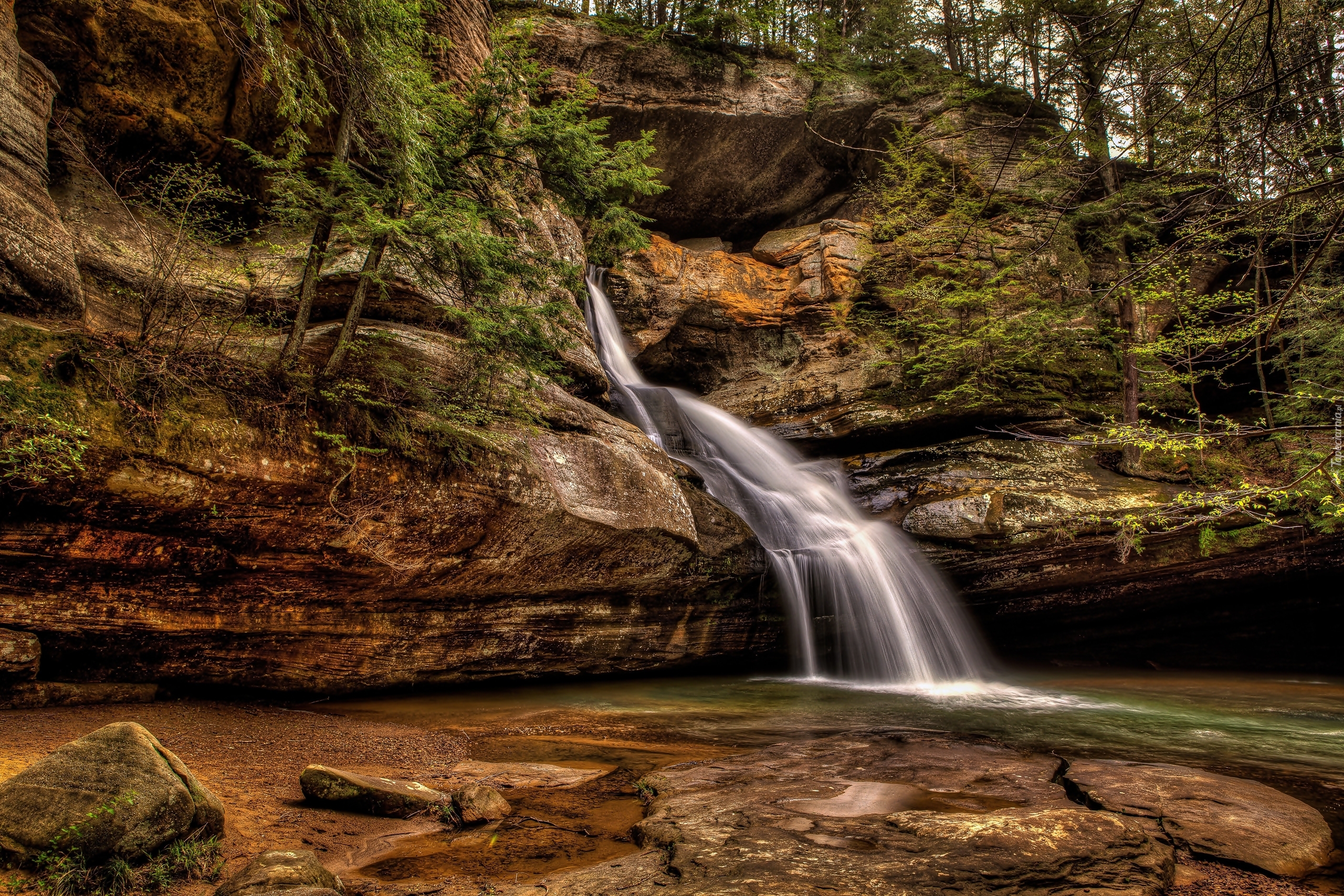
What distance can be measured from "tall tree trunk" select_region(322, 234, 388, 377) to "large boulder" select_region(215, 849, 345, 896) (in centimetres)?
549

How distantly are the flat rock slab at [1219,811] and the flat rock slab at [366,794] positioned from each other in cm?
426

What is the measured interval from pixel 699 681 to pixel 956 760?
5.58 m

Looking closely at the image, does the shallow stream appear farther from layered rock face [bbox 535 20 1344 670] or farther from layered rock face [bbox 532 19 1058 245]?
layered rock face [bbox 532 19 1058 245]

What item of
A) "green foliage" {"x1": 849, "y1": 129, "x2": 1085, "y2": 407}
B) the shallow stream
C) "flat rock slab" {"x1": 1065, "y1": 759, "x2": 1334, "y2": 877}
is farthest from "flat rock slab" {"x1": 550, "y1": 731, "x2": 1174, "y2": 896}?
"green foliage" {"x1": 849, "y1": 129, "x2": 1085, "y2": 407}

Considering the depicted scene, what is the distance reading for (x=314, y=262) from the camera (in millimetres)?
7027

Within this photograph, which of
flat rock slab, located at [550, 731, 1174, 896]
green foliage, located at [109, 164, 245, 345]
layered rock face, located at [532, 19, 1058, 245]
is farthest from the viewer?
layered rock face, located at [532, 19, 1058, 245]

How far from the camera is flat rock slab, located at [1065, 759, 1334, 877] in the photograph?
3240 mm

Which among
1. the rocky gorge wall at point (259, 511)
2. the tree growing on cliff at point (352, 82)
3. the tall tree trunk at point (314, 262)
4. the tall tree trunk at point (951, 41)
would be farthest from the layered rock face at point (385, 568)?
the tall tree trunk at point (951, 41)

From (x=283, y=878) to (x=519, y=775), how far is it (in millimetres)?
2289

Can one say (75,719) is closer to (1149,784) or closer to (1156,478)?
(1149,784)

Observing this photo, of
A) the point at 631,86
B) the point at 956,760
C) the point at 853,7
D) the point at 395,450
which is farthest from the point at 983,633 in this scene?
the point at 853,7

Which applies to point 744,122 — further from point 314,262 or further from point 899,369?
point 314,262

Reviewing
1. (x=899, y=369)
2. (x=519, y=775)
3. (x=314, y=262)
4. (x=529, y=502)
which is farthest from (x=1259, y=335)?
(x=899, y=369)

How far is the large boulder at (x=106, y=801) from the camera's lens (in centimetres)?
263
